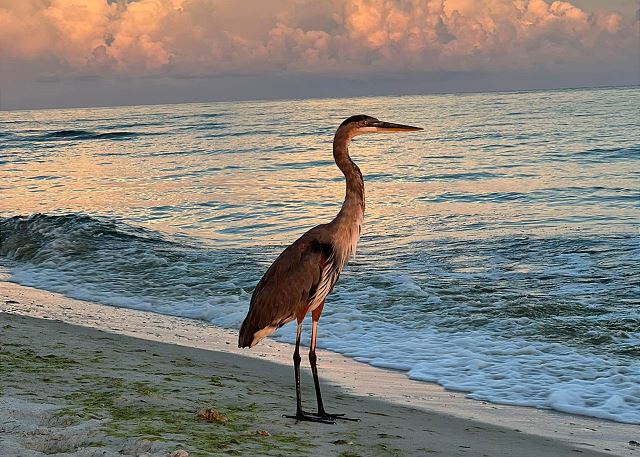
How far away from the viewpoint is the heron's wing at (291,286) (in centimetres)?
500

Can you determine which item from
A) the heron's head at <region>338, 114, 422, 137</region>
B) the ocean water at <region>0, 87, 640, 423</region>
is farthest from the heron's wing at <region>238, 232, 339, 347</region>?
the ocean water at <region>0, 87, 640, 423</region>

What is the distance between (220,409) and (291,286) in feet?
2.86

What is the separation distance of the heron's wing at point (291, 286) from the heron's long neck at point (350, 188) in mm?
296

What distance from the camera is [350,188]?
536 cm

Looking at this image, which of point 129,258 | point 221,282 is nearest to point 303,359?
point 221,282

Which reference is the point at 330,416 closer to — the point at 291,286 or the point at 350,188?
the point at 291,286

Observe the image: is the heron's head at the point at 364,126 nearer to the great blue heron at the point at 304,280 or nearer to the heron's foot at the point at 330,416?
the great blue heron at the point at 304,280

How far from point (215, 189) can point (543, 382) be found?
65.1 ft

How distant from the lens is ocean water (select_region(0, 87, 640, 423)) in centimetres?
741

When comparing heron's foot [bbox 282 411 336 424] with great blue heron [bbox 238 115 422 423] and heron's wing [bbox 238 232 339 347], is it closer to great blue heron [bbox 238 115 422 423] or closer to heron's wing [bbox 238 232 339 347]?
great blue heron [bbox 238 115 422 423]

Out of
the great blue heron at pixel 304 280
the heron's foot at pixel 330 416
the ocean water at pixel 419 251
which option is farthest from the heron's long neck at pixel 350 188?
the ocean water at pixel 419 251

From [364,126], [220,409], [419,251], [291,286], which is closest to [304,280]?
[291,286]

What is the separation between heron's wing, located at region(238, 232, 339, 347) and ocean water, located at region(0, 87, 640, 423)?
1.96 metres

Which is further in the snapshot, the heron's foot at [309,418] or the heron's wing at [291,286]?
the heron's wing at [291,286]
